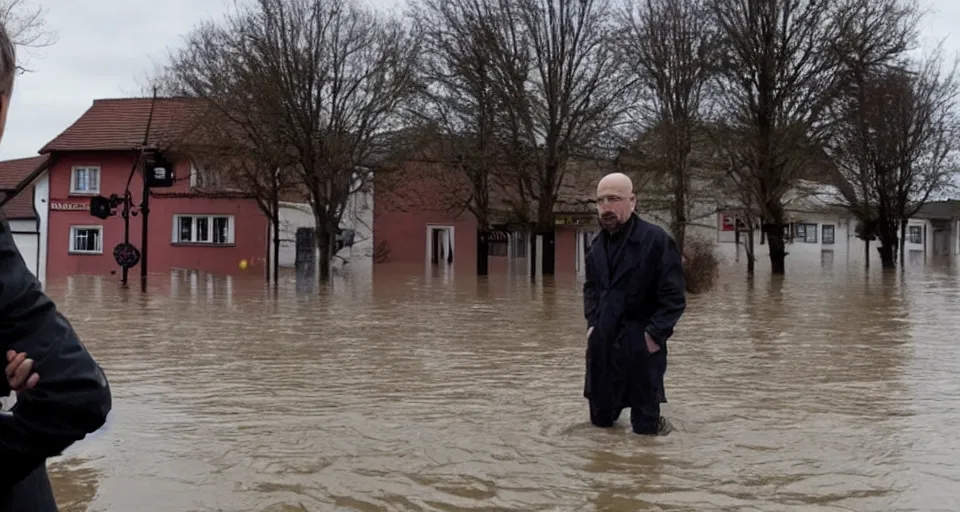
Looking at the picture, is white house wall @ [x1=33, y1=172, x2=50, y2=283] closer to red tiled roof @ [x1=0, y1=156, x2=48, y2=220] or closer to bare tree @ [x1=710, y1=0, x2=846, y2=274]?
red tiled roof @ [x1=0, y1=156, x2=48, y2=220]

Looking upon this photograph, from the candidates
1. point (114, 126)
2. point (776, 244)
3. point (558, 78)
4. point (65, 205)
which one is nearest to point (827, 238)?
point (776, 244)

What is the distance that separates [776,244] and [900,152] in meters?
9.93

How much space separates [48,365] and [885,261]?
46643 millimetres

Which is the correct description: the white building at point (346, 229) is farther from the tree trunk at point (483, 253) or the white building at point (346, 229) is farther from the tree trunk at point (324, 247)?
the tree trunk at point (324, 247)

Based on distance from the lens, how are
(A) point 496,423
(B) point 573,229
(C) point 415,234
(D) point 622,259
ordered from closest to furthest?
(D) point 622,259 → (A) point 496,423 → (C) point 415,234 → (B) point 573,229

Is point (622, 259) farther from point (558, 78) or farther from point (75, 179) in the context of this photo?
point (75, 179)

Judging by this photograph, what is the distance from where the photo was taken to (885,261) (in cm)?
4375

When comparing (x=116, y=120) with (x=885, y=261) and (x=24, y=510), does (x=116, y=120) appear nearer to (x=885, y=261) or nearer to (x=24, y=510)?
(x=885, y=261)

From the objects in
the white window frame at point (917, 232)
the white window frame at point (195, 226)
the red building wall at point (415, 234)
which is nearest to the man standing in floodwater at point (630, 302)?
the white window frame at point (195, 226)

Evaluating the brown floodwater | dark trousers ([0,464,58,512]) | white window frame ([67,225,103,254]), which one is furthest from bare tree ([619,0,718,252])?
dark trousers ([0,464,58,512])

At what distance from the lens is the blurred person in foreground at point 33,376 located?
4.77 feet

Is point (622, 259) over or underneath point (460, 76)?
underneath

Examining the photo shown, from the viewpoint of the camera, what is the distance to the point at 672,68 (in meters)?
31.6

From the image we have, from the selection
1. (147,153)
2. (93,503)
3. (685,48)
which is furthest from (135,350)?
(685,48)
